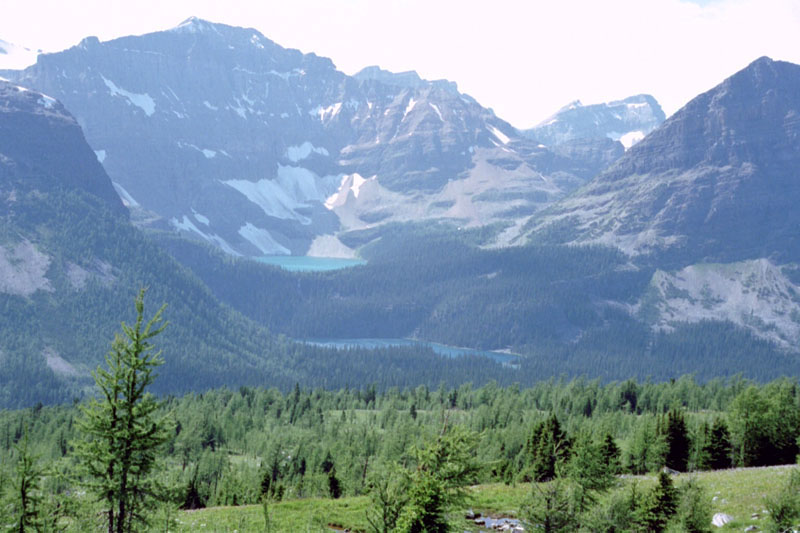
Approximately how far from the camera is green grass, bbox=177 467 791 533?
56062 mm

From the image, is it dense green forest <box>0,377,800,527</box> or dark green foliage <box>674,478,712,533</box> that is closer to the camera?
dark green foliage <box>674,478,712,533</box>

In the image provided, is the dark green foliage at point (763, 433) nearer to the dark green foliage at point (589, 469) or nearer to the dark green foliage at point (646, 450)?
the dark green foliage at point (646, 450)

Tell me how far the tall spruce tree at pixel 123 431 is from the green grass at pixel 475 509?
14877mm

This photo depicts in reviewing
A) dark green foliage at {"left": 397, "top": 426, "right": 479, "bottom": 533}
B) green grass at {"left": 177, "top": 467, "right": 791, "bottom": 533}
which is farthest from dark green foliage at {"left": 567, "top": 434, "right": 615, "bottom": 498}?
dark green foliage at {"left": 397, "top": 426, "right": 479, "bottom": 533}

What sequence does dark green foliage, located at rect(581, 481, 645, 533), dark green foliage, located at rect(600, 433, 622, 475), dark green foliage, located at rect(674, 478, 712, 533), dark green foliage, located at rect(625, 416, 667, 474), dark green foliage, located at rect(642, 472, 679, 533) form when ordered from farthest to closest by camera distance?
dark green foliage, located at rect(625, 416, 667, 474) → dark green foliage, located at rect(600, 433, 622, 475) → dark green foliage, located at rect(642, 472, 679, 533) → dark green foliage, located at rect(674, 478, 712, 533) → dark green foliage, located at rect(581, 481, 645, 533)

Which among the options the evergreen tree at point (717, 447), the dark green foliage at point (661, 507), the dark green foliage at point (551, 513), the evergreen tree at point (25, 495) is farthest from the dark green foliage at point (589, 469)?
the evergreen tree at point (717, 447)

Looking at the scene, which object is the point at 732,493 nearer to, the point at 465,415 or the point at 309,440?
the point at 309,440

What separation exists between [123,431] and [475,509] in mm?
41370

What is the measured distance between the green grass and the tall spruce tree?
14.9 m

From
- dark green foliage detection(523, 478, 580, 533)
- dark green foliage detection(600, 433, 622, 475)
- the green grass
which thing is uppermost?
dark green foliage detection(600, 433, 622, 475)

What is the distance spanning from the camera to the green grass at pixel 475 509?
5606 centimetres

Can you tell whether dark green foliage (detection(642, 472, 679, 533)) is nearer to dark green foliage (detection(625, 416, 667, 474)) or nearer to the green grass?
the green grass

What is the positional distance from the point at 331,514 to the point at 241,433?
100171mm

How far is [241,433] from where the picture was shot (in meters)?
160
